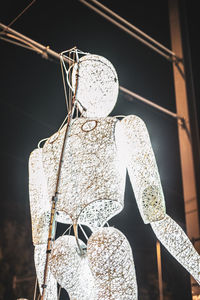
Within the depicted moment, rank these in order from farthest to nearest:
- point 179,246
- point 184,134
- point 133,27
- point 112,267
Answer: point 184,134 → point 133,27 → point 179,246 → point 112,267

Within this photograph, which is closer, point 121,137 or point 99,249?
point 99,249

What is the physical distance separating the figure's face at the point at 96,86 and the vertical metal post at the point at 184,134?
1857mm

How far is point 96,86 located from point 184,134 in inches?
83.8

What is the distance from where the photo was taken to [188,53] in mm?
3850

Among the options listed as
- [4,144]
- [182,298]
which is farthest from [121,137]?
[182,298]

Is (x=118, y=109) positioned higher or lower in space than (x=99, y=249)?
higher

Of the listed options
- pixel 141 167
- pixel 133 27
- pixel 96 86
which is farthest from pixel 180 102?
pixel 141 167

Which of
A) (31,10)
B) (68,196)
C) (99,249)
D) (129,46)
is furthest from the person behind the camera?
(129,46)

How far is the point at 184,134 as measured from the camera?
12.3ft

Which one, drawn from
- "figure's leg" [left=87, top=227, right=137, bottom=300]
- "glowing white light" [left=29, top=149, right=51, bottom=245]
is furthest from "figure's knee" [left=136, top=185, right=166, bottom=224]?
"glowing white light" [left=29, top=149, right=51, bottom=245]

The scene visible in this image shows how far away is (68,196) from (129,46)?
8.35ft

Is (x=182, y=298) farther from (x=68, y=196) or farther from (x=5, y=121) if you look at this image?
(x=68, y=196)

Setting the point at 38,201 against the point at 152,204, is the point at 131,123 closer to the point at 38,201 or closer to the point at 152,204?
the point at 152,204

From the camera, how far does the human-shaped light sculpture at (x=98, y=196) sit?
57.0 inches
